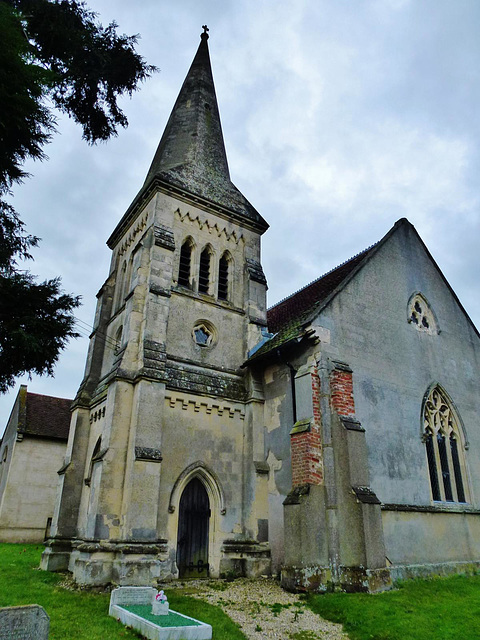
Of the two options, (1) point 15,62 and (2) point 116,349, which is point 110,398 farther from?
(1) point 15,62

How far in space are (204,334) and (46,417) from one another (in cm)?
1591

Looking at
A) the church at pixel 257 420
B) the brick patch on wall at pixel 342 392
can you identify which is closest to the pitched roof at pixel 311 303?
the church at pixel 257 420

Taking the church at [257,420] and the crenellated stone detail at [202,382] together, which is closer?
the church at [257,420]

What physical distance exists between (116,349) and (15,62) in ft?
33.7

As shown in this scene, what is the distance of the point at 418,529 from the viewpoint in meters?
13.9

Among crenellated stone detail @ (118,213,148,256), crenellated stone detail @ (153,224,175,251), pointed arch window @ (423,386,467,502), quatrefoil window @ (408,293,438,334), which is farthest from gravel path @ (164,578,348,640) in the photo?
crenellated stone detail @ (118,213,148,256)

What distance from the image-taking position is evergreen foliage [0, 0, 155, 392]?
8.64 meters

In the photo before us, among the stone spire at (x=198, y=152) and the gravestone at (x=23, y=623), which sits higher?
the stone spire at (x=198, y=152)

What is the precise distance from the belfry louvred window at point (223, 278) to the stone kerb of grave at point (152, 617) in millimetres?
11190

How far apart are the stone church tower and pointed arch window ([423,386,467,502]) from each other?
18.5 feet

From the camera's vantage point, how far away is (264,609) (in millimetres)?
10148

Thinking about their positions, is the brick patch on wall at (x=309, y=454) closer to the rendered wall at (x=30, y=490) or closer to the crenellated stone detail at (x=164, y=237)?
the crenellated stone detail at (x=164, y=237)

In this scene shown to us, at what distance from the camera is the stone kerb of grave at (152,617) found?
7.50 meters

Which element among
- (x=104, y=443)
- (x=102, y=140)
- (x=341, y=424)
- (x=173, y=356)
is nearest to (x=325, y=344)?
(x=341, y=424)
